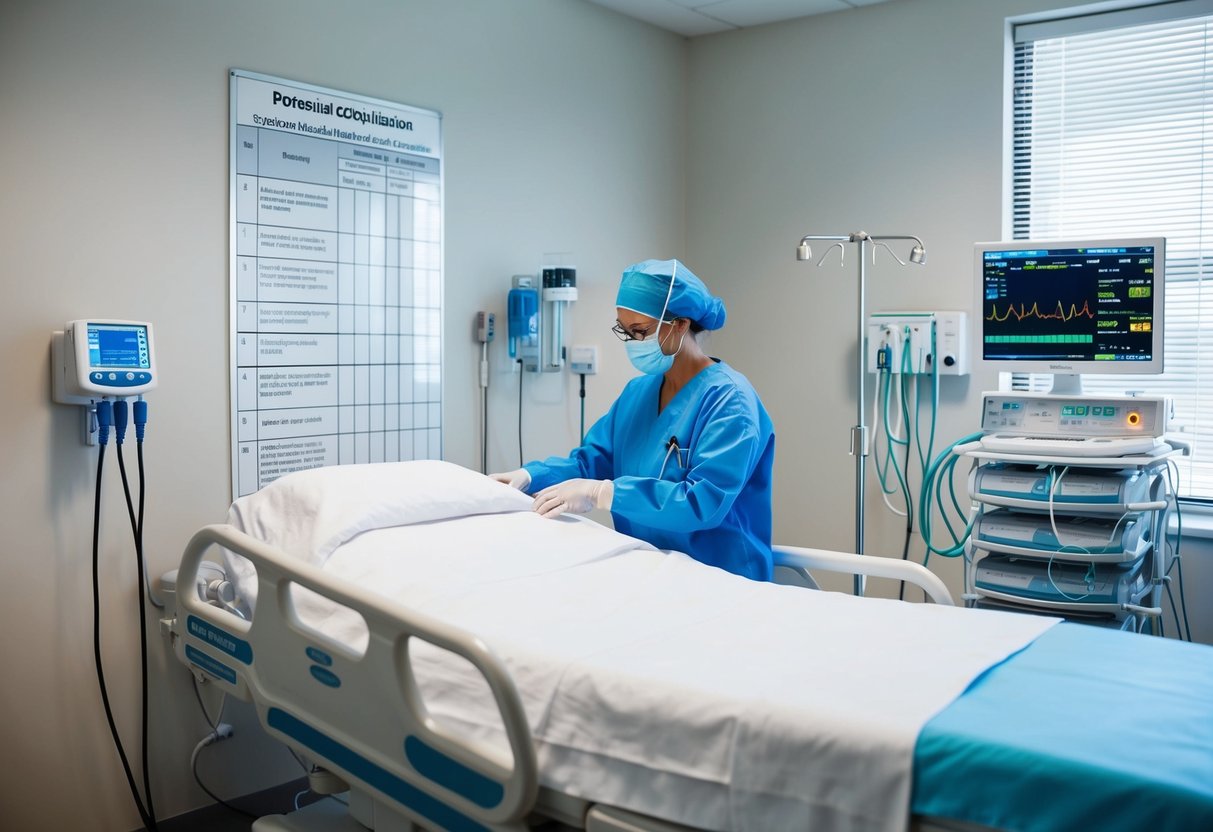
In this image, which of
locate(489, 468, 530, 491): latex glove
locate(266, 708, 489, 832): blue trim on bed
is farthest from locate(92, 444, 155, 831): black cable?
locate(489, 468, 530, 491): latex glove

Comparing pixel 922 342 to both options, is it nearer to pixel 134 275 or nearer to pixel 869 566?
pixel 869 566

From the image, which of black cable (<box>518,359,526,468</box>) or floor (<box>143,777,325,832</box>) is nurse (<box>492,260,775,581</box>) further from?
floor (<box>143,777,325,832</box>)

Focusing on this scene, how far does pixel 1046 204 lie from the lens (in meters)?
3.53

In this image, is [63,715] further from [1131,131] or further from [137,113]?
[1131,131]

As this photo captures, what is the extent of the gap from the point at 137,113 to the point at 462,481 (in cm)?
121

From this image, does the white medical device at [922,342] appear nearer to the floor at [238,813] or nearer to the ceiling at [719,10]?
the ceiling at [719,10]

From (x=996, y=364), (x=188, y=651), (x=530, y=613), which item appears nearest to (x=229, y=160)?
(x=188, y=651)

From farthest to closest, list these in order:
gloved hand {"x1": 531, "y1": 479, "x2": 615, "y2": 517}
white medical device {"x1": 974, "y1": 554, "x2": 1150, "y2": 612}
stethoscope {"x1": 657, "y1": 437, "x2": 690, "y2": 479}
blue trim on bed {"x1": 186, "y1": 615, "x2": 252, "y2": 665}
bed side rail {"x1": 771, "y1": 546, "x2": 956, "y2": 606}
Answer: white medical device {"x1": 974, "y1": 554, "x2": 1150, "y2": 612} → stethoscope {"x1": 657, "y1": 437, "x2": 690, "y2": 479} → gloved hand {"x1": 531, "y1": 479, "x2": 615, "y2": 517} → bed side rail {"x1": 771, "y1": 546, "x2": 956, "y2": 606} → blue trim on bed {"x1": 186, "y1": 615, "x2": 252, "y2": 665}

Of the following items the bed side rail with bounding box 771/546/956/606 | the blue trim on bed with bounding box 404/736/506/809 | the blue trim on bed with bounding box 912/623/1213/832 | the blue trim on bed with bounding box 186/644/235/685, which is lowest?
the blue trim on bed with bounding box 404/736/506/809

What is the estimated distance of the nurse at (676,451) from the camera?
7.57 feet

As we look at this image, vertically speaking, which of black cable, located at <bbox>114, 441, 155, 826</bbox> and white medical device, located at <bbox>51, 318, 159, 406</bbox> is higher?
white medical device, located at <bbox>51, 318, 159, 406</bbox>

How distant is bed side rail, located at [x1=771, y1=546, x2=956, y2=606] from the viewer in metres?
2.14

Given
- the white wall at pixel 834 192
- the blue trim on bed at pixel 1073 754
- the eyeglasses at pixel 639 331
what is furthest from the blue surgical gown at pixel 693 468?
the white wall at pixel 834 192

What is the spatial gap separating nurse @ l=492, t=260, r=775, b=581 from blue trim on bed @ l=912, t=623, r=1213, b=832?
0.94 meters
